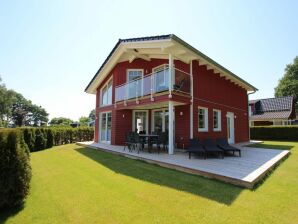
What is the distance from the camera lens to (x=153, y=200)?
424cm

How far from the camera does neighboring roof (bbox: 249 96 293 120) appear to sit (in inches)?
1059

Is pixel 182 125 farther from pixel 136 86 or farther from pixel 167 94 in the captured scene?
pixel 136 86

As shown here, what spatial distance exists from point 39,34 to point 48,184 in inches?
373

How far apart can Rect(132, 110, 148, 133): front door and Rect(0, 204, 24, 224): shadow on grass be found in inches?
375

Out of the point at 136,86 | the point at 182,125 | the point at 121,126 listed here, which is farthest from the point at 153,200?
the point at 121,126

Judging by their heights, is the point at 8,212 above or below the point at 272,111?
below

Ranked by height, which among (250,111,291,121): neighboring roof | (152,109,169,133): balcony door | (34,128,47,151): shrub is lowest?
(34,128,47,151): shrub

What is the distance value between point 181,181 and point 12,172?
406 centimetres

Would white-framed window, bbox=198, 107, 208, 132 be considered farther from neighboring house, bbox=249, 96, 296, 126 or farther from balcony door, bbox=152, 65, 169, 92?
neighboring house, bbox=249, 96, 296, 126

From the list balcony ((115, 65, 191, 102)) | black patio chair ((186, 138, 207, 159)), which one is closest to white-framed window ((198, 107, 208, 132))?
balcony ((115, 65, 191, 102))

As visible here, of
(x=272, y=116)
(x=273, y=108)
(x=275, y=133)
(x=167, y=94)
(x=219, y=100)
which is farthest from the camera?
(x=273, y=108)

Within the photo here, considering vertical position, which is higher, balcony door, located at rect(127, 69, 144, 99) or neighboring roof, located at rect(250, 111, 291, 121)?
balcony door, located at rect(127, 69, 144, 99)

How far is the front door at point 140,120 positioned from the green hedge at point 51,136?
6.63 metres

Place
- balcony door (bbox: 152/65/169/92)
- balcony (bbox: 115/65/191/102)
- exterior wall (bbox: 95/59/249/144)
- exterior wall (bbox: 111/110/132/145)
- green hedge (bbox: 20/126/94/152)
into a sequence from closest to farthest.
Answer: balcony (bbox: 115/65/191/102), balcony door (bbox: 152/65/169/92), exterior wall (bbox: 95/59/249/144), green hedge (bbox: 20/126/94/152), exterior wall (bbox: 111/110/132/145)
